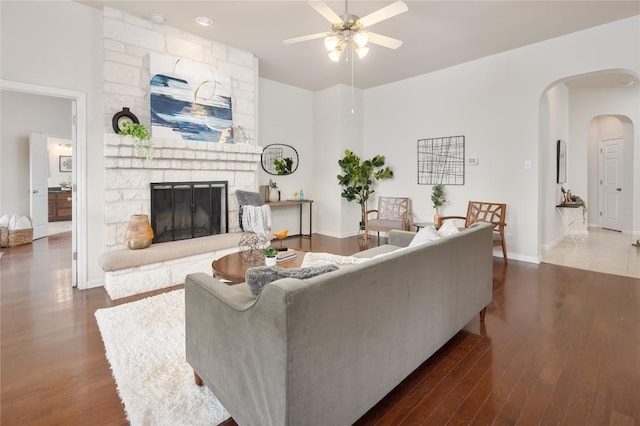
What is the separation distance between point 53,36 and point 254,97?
2.35 metres

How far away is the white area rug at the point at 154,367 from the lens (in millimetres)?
1630

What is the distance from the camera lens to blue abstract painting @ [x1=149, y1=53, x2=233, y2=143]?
3920 millimetres

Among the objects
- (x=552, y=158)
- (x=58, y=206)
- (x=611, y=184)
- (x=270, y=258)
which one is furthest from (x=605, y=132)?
(x=58, y=206)

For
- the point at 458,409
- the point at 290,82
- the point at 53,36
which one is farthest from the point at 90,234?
the point at 290,82

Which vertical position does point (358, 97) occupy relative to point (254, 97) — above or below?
above

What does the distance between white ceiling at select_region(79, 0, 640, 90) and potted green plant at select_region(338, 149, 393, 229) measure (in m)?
1.68

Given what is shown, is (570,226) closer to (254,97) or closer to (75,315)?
(254,97)

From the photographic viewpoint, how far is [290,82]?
6.18m

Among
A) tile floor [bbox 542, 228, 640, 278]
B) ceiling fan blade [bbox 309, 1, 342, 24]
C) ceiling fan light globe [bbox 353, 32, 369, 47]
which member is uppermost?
ceiling fan blade [bbox 309, 1, 342, 24]

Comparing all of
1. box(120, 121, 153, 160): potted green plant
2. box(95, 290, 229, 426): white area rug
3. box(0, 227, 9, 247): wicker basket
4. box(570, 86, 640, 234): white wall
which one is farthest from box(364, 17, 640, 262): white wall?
box(0, 227, 9, 247): wicker basket

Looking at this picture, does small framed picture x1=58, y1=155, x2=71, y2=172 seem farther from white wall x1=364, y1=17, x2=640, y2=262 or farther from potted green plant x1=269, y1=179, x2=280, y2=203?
white wall x1=364, y1=17, x2=640, y2=262

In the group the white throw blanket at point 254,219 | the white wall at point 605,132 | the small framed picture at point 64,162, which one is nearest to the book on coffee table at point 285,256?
the white throw blanket at point 254,219

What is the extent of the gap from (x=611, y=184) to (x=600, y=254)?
3401 mm

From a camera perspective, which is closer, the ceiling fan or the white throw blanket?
the ceiling fan
